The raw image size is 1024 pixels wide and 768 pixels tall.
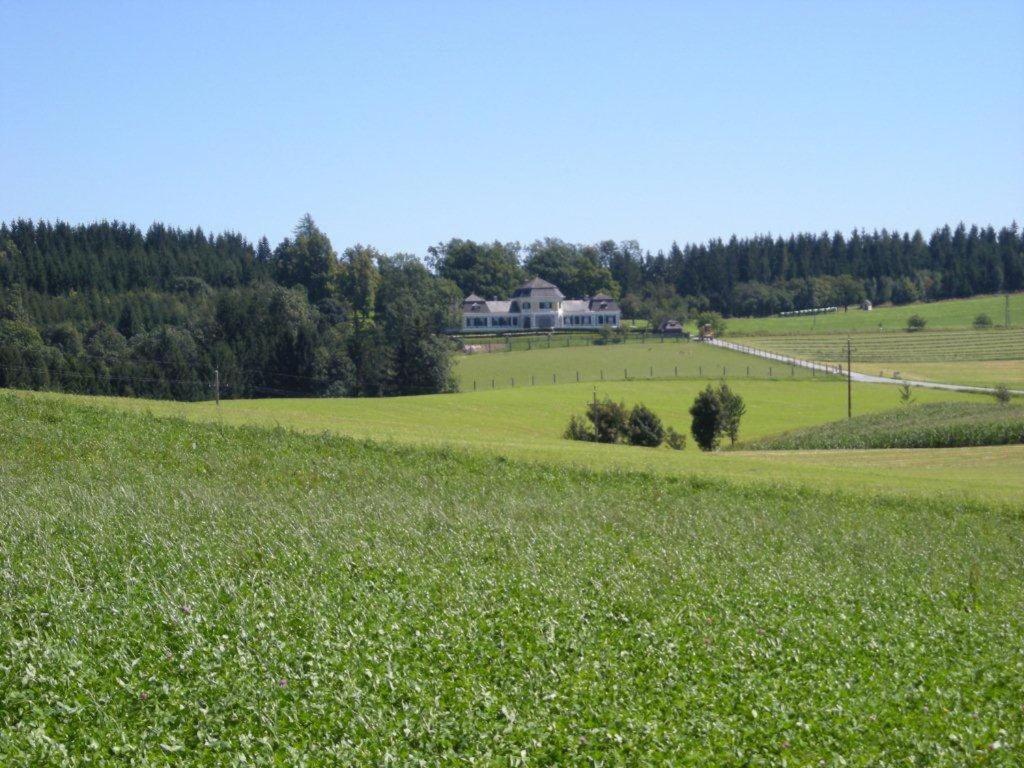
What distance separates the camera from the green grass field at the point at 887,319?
122m

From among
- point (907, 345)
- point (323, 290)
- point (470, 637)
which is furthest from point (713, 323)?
point (470, 637)

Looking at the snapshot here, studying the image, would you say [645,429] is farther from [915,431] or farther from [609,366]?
[609,366]

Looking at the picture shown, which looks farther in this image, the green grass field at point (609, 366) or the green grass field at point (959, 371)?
the green grass field at point (609, 366)

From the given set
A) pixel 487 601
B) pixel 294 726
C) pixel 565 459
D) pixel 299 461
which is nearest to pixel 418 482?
pixel 299 461

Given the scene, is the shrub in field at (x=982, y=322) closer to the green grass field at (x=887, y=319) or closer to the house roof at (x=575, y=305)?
the green grass field at (x=887, y=319)

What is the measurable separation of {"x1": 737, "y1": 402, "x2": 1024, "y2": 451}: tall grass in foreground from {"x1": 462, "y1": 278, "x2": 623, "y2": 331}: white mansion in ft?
251

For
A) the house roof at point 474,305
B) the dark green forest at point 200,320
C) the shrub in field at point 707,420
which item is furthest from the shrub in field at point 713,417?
the house roof at point 474,305

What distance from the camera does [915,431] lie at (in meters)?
49.8

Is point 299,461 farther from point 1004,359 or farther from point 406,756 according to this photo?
point 1004,359

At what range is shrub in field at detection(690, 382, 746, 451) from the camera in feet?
180

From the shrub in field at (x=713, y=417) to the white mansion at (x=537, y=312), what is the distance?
77773mm

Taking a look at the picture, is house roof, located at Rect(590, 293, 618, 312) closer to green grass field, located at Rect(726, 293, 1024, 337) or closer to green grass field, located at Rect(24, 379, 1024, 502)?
green grass field, located at Rect(726, 293, 1024, 337)

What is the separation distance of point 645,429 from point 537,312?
83146 millimetres

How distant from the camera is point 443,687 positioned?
8586mm
